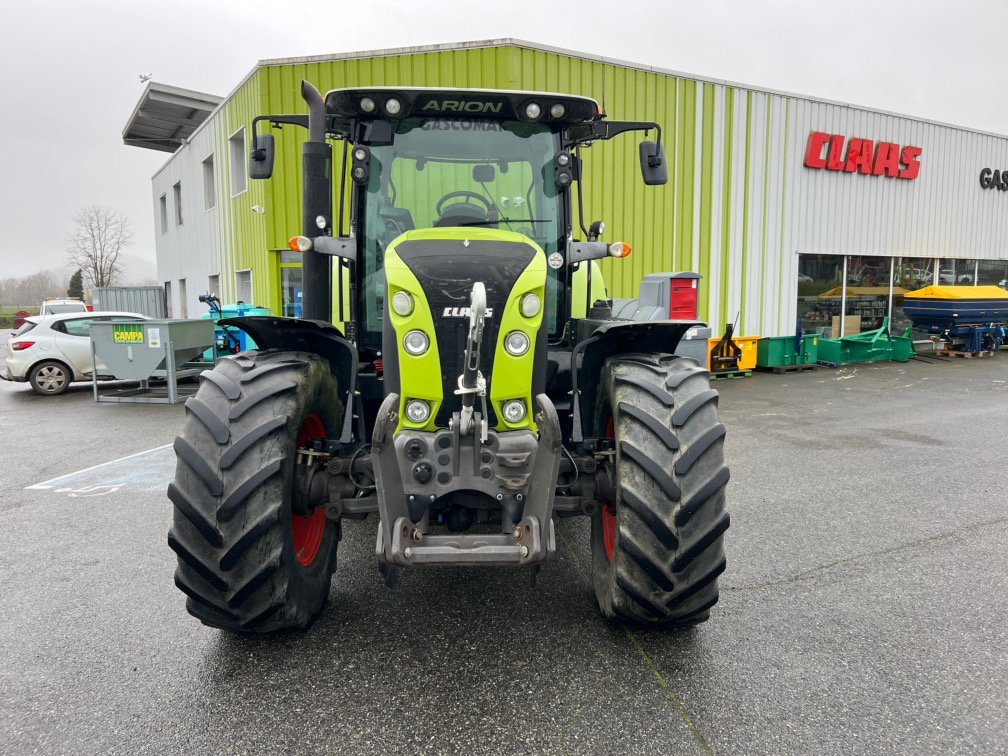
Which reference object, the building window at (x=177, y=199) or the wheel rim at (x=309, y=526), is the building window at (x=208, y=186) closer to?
the building window at (x=177, y=199)

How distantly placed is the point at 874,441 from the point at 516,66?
25.5 ft

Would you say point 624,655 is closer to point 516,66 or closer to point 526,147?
point 526,147

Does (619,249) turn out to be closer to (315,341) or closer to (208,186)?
(315,341)

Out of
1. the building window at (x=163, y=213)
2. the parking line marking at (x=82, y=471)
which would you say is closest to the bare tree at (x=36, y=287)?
the building window at (x=163, y=213)

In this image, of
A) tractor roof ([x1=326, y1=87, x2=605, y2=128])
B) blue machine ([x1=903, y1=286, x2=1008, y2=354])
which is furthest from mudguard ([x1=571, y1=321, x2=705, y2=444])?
blue machine ([x1=903, y1=286, x2=1008, y2=354])

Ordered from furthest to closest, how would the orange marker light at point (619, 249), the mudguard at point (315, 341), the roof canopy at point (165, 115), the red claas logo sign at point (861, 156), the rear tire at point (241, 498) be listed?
the roof canopy at point (165, 115) < the red claas logo sign at point (861, 156) < the orange marker light at point (619, 249) < the mudguard at point (315, 341) < the rear tire at point (241, 498)

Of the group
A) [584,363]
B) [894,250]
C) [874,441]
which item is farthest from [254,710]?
[894,250]

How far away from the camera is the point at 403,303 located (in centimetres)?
275

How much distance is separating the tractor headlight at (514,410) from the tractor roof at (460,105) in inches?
63.4

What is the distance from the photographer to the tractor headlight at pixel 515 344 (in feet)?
9.12

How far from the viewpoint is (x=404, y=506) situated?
8.81ft

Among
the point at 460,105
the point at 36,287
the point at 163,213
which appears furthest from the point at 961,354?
the point at 36,287

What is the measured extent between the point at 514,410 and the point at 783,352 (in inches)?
471

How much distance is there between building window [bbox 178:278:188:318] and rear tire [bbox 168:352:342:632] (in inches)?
842
